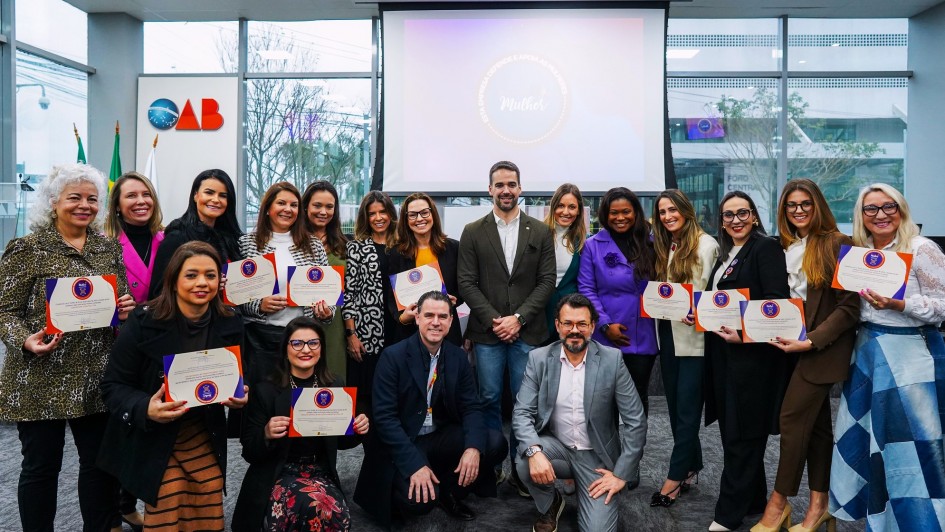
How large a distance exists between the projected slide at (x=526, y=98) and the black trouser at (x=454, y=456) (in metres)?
4.34

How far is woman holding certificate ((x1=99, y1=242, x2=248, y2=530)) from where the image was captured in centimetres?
247

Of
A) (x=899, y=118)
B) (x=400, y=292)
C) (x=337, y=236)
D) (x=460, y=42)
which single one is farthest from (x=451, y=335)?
(x=899, y=118)

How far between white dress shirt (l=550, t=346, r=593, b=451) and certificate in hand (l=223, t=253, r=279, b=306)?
4.72 ft

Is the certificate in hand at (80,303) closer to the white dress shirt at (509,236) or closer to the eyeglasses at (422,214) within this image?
the eyeglasses at (422,214)

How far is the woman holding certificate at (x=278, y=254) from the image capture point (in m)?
3.26

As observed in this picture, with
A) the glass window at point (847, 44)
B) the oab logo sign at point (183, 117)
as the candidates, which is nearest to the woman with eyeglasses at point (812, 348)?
the glass window at point (847, 44)

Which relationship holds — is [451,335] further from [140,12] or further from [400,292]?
[140,12]

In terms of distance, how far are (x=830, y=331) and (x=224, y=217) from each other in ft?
9.48

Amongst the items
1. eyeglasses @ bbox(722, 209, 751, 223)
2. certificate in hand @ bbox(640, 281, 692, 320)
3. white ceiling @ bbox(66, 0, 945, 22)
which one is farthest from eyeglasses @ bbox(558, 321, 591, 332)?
white ceiling @ bbox(66, 0, 945, 22)

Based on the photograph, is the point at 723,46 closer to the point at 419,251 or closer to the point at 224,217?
the point at 419,251

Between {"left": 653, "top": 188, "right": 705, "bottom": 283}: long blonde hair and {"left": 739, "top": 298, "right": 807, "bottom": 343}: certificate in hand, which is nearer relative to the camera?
{"left": 739, "top": 298, "right": 807, "bottom": 343}: certificate in hand

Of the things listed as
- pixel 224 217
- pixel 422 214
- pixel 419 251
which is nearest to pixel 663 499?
pixel 419 251

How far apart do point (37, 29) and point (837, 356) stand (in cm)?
860

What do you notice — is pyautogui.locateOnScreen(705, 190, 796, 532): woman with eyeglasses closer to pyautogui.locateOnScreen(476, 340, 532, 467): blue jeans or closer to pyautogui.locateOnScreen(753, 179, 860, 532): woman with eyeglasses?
pyautogui.locateOnScreen(753, 179, 860, 532): woman with eyeglasses
